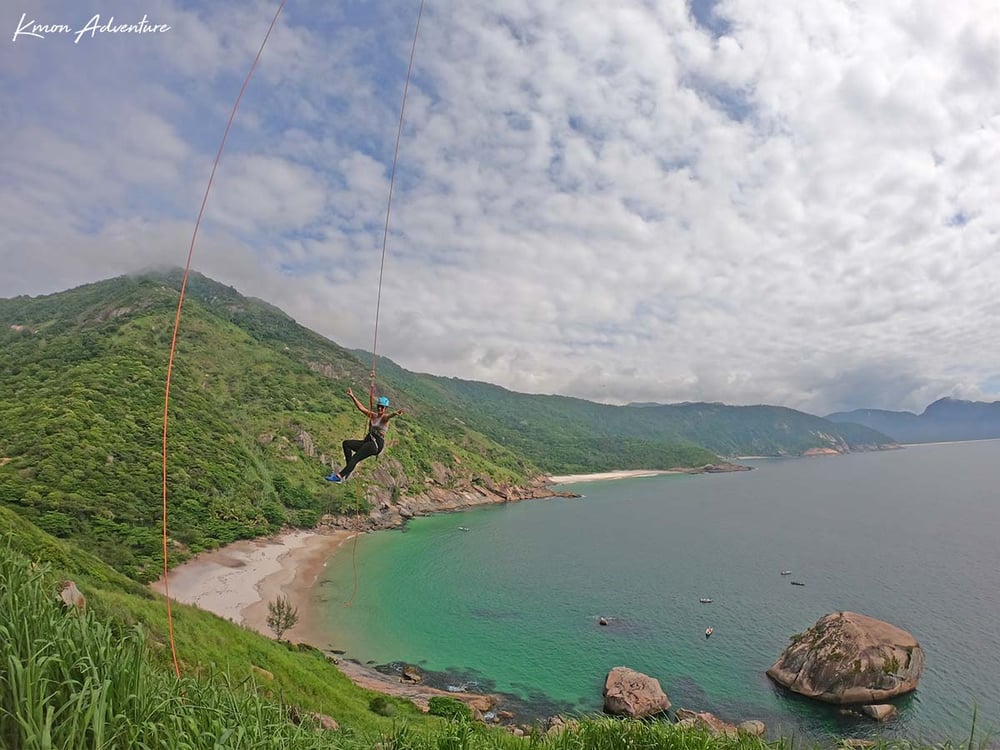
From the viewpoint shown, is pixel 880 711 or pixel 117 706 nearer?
pixel 117 706

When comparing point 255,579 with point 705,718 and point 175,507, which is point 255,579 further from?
point 705,718

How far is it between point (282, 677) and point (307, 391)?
9743 centimetres

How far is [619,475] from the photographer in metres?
189

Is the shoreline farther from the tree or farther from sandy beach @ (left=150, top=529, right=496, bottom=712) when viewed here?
the tree

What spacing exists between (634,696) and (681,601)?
21.8m

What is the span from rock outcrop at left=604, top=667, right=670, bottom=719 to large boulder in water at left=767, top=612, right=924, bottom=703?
870 centimetres

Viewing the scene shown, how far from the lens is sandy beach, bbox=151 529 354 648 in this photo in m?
40.4

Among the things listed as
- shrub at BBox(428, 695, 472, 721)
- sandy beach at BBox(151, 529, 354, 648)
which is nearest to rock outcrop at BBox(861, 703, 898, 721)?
shrub at BBox(428, 695, 472, 721)

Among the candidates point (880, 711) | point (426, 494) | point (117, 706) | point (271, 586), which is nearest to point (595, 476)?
point (426, 494)

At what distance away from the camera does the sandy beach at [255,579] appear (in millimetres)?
40406

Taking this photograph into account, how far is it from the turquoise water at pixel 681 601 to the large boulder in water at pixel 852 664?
3.35 feet

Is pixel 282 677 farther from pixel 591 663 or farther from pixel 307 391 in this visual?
pixel 307 391

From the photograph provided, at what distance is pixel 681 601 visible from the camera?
47688 millimetres

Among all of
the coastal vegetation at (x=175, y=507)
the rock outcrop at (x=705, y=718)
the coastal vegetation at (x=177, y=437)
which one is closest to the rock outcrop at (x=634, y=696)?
the rock outcrop at (x=705, y=718)
